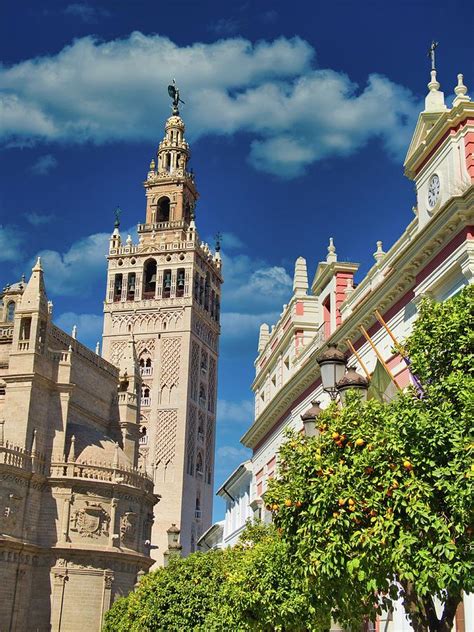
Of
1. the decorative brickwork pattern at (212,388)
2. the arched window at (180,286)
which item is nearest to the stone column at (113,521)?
the decorative brickwork pattern at (212,388)

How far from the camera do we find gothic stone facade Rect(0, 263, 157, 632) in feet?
138

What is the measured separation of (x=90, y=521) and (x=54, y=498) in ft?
7.55

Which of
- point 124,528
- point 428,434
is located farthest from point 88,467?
point 428,434

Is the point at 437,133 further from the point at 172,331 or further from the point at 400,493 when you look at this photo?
the point at 172,331

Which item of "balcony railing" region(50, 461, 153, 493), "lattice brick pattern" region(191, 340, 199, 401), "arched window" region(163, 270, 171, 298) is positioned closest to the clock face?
"balcony railing" region(50, 461, 153, 493)

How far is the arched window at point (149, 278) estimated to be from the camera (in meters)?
79.4

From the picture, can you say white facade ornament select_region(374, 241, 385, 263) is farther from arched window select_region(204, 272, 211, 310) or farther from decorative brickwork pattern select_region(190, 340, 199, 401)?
arched window select_region(204, 272, 211, 310)

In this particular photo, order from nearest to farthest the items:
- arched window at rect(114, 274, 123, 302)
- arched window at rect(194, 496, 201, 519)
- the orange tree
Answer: the orange tree → arched window at rect(194, 496, 201, 519) → arched window at rect(114, 274, 123, 302)

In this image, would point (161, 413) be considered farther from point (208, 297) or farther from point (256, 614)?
point (256, 614)

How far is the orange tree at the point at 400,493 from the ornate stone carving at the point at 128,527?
117ft

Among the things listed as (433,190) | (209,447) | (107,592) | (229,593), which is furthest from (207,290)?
(229,593)

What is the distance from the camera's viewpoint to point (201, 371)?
78.6m

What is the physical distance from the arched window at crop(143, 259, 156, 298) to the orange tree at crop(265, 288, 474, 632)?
6794cm

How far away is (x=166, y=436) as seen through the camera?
238 feet
